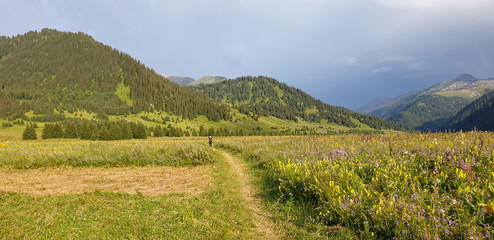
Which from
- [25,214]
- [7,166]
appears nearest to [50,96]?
[7,166]

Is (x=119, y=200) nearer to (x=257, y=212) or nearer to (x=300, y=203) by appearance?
(x=257, y=212)

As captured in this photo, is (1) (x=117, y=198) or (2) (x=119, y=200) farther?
(1) (x=117, y=198)

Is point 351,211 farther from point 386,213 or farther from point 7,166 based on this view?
point 7,166

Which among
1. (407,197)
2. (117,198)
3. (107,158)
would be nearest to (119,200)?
(117,198)

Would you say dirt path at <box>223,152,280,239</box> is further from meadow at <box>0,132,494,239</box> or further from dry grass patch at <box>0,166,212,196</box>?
dry grass patch at <box>0,166,212,196</box>

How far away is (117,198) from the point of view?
8141 millimetres

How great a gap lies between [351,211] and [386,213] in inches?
29.9

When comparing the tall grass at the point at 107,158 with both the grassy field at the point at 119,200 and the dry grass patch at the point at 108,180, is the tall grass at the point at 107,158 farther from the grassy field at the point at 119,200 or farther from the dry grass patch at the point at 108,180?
the dry grass patch at the point at 108,180

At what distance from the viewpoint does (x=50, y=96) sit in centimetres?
19512

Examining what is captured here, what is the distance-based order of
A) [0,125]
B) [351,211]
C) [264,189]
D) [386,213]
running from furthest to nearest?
[0,125]
[264,189]
[351,211]
[386,213]

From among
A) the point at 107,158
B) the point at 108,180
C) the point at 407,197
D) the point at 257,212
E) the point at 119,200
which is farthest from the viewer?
the point at 107,158

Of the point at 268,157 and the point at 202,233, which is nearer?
the point at 202,233

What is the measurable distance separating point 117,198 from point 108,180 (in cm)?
410

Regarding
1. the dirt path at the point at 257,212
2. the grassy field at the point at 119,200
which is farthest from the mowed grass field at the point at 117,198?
the dirt path at the point at 257,212
